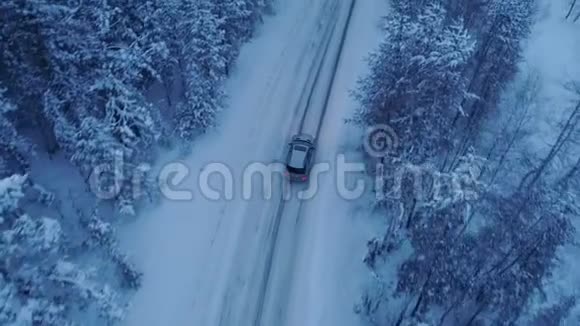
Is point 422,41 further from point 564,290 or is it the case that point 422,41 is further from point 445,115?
point 564,290

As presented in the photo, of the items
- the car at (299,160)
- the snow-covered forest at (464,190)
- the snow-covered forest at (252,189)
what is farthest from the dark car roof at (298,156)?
the snow-covered forest at (464,190)

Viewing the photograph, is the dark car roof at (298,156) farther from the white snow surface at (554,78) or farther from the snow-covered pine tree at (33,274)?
the white snow surface at (554,78)

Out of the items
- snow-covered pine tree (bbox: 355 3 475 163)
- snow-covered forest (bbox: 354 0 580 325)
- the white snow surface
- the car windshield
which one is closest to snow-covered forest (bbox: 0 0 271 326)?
the car windshield

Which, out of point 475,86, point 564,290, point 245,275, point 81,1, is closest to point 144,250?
point 245,275

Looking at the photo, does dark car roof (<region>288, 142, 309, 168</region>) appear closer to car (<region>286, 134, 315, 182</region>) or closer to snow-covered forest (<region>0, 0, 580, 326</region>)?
car (<region>286, 134, 315, 182</region>)

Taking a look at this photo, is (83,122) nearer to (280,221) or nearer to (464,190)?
(280,221)

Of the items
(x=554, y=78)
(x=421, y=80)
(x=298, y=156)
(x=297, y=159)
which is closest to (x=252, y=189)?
(x=297, y=159)
